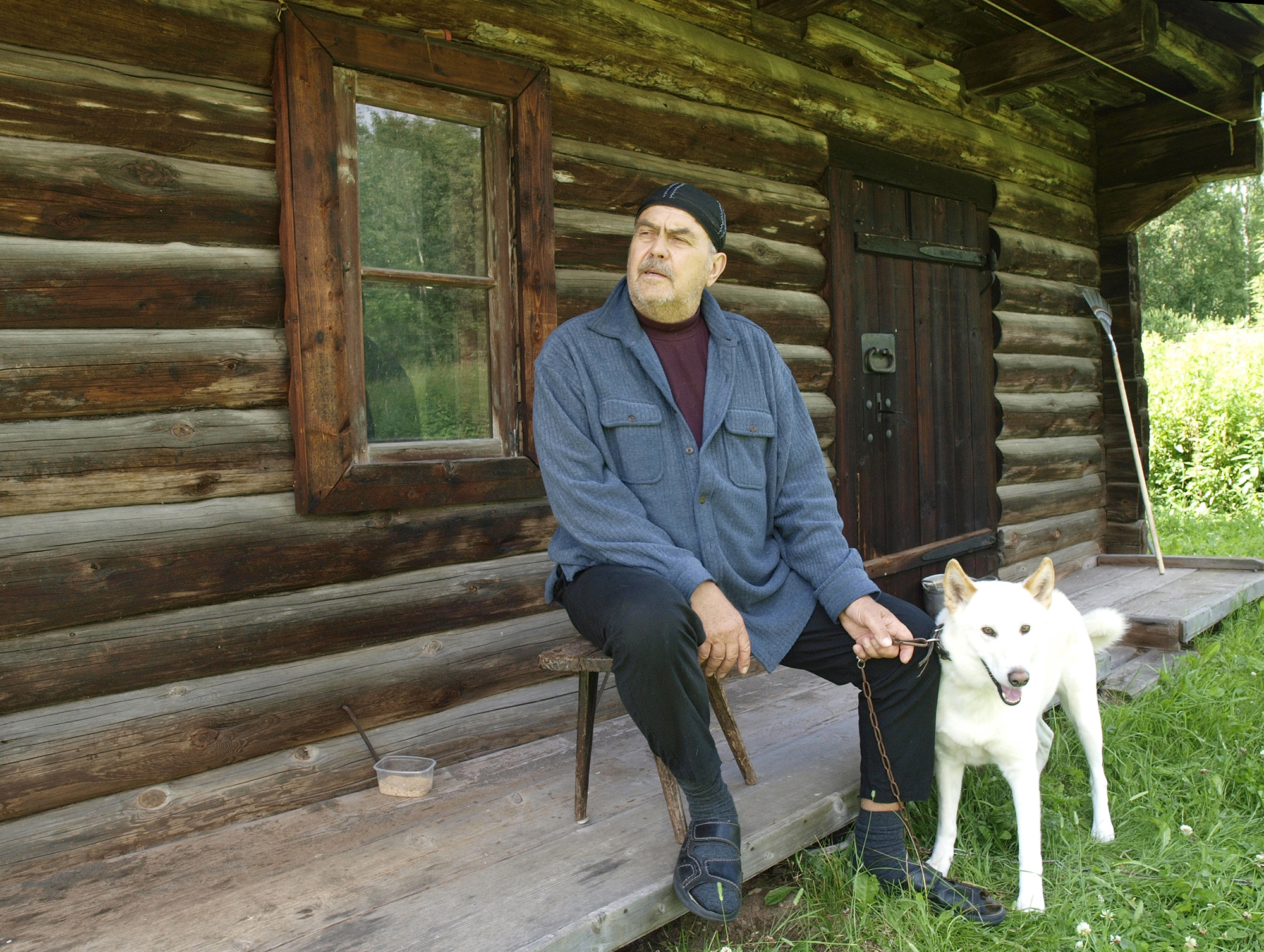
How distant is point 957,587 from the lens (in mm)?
2430

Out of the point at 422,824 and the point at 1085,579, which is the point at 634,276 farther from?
the point at 1085,579

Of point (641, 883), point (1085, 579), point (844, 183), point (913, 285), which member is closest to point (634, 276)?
point (641, 883)

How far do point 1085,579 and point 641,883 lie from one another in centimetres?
493

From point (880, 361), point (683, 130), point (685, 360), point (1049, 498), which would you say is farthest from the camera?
point (1049, 498)

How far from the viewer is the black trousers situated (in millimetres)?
2178

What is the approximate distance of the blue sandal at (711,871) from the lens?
2.19 meters

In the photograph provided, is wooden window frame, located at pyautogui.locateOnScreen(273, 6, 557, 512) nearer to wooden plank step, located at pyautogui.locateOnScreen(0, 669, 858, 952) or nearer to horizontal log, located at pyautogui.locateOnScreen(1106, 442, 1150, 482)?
wooden plank step, located at pyautogui.locateOnScreen(0, 669, 858, 952)

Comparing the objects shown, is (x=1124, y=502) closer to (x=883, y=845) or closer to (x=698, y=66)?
(x=698, y=66)

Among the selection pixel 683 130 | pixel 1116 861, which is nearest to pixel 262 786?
pixel 1116 861

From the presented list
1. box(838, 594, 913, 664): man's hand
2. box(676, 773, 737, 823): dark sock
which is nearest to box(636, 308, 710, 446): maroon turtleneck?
box(838, 594, 913, 664): man's hand

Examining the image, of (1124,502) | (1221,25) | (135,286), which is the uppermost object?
(1221,25)

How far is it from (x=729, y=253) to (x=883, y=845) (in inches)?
103

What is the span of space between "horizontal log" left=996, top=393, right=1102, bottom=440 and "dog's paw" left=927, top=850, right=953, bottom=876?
157 inches

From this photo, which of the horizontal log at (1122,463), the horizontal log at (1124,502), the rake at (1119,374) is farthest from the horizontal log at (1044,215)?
the horizontal log at (1124,502)
